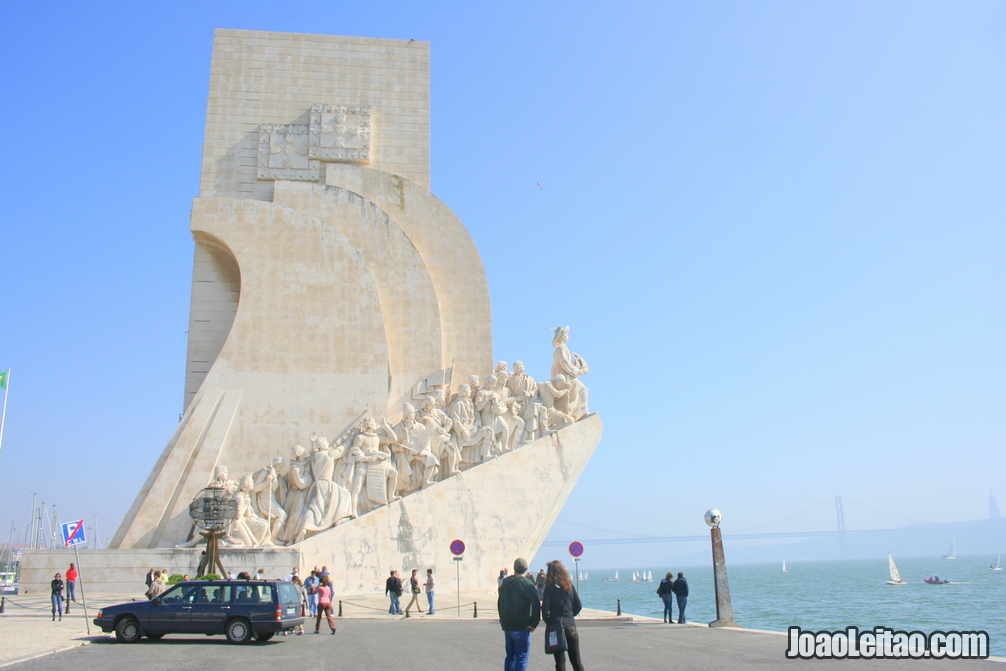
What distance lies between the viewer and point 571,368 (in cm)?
1522

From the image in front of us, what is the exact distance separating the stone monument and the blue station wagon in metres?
4.45

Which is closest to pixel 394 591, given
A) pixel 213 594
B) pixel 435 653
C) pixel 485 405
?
pixel 213 594

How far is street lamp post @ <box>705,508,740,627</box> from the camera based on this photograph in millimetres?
9141

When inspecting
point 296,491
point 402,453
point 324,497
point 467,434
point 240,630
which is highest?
point 467,434

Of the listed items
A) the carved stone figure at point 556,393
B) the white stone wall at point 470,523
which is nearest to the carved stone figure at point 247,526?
the white stone wall at point 470,523

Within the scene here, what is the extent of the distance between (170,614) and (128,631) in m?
0.44

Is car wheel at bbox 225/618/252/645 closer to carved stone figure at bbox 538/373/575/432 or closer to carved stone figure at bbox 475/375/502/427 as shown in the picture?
carved stone figure at bbox 475/375/502/427

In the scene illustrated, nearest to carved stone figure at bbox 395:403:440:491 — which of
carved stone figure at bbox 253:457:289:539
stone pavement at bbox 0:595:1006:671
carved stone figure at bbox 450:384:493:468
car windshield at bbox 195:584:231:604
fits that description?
carved stone figure at bbox 450:384:493:468

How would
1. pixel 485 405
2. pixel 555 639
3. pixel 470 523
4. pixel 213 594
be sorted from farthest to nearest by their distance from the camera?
1. pixel 485 405
2. pixel 470 523
3. pixel 213 594
4. pixel 555 639

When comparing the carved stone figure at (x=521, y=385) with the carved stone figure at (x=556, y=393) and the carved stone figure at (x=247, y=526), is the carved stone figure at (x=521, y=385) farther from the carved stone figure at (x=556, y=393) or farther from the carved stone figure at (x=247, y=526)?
the carved stone figure at (x=247, y=526)

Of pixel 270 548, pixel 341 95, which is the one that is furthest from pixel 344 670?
pixel 341 95

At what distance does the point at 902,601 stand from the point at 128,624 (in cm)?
2801

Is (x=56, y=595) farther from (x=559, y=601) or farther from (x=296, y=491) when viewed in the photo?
(x=559, y=601)

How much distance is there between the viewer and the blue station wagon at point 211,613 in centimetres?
771
